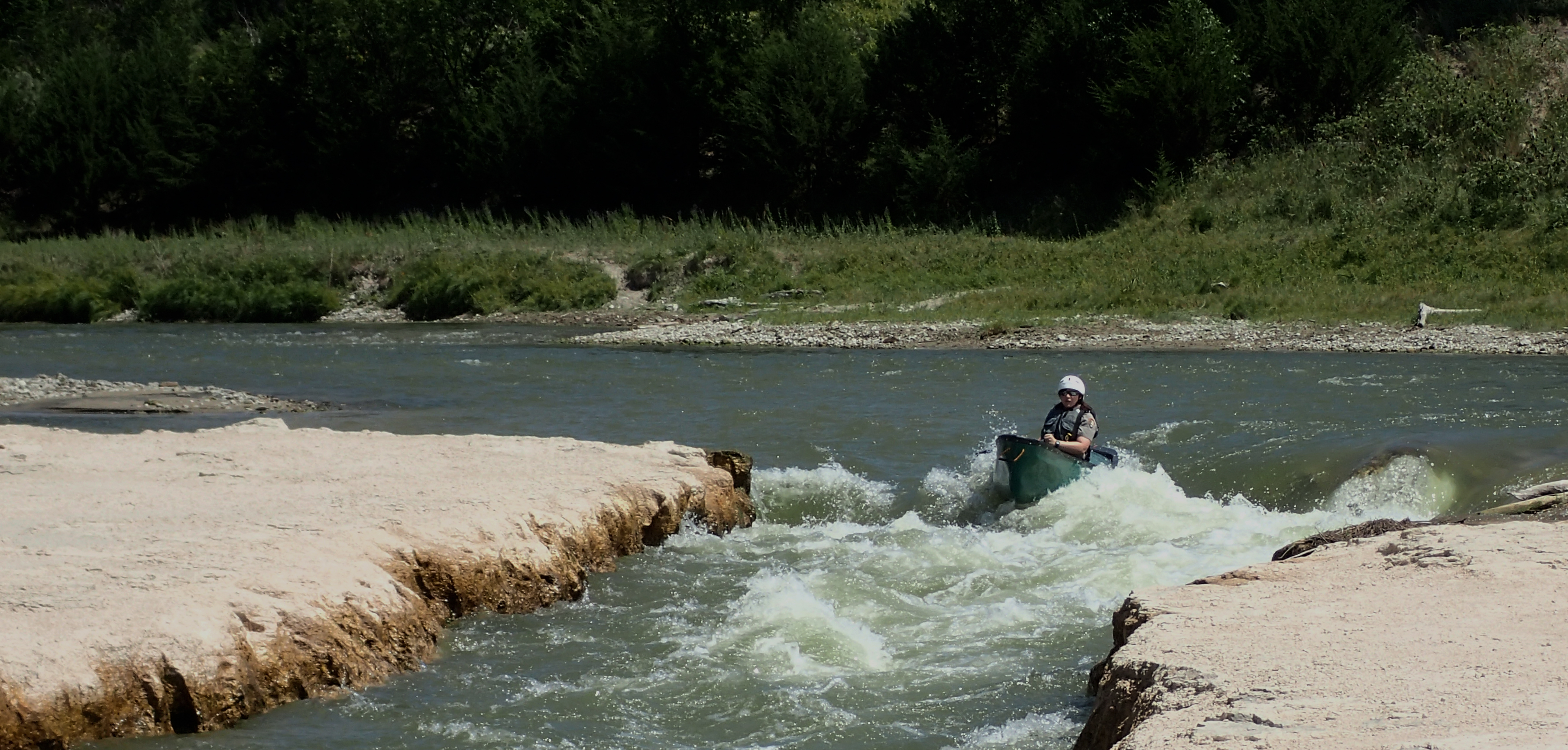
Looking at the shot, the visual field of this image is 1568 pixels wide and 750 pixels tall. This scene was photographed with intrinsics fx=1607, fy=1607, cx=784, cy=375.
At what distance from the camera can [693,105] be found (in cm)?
4688

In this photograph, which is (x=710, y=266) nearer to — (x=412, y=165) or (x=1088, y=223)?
(x=1088, y=223)

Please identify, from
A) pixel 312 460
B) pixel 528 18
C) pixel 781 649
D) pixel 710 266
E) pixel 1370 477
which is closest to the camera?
pixel 781 649

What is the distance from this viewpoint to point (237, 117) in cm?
5122

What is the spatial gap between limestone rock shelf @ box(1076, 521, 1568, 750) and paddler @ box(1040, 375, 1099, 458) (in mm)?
4482

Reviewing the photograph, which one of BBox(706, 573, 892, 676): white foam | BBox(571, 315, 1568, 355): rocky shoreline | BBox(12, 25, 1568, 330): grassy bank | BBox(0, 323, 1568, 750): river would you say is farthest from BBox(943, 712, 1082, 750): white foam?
BBox(12, 25, 1568, 330): grassy bank

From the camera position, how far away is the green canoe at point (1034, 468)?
12781 mm

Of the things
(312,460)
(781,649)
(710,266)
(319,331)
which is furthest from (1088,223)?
(781,649)

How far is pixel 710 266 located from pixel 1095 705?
92.5 ft

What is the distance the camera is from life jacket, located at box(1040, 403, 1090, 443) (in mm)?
13336

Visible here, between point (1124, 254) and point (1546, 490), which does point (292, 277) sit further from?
point (1546, 490)

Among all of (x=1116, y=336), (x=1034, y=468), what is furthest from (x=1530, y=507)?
(x=1116, y=336)

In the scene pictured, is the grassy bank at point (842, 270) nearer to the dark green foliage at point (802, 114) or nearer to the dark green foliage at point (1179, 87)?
the dark green foliage at point (1179, 87)

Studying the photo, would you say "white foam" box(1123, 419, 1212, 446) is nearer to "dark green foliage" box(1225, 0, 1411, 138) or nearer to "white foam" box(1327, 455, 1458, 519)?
"white foam" box(1327, 455, 1458, 519)

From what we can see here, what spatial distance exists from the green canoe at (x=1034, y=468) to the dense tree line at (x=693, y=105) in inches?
985
